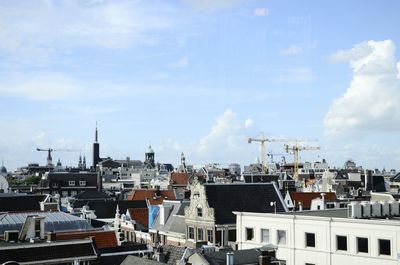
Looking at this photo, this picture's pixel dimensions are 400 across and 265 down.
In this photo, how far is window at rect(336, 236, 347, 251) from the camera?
50.1 metres

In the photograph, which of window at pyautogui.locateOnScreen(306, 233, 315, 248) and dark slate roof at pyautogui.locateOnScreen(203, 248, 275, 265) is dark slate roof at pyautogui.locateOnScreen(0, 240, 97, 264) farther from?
window at pyautogui.locateOnScreen(306, 233, 315, 248)

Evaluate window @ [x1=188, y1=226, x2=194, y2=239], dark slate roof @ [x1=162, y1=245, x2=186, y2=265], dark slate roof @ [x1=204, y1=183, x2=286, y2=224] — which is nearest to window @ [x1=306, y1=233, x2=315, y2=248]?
dark slate roof @ [x1=204, y1=183, x2=286, y2=224]

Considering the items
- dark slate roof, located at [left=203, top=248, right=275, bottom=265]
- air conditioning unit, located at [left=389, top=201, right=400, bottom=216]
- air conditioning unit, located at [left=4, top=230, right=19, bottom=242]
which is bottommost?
dark slate roof, located at [left=203, top=248, right=275, bottom=265]

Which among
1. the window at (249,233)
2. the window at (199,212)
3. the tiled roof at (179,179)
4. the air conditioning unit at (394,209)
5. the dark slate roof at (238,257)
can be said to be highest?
the tiled roof at (179,179)

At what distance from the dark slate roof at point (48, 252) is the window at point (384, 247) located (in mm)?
24559

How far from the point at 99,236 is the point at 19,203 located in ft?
102

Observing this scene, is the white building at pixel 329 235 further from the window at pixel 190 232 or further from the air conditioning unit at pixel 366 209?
the window at pixel 190 232

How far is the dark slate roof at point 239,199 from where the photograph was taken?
6490cm

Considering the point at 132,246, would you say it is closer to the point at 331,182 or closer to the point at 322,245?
the point at 322,245

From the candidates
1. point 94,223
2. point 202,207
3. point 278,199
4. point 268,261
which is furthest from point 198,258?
point 94,223

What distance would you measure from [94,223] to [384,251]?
41.6 meters

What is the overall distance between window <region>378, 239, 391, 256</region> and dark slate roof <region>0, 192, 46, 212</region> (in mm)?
53018

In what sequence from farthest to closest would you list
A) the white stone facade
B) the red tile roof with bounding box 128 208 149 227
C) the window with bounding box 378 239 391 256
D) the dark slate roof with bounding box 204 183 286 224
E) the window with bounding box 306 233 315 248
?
the red tile roof with bounding box 128 208 149 227, the dark slate roof with bounding box 204 183 286 224, the window with bounding box 306 233 315 248, the white stone facade, the window with bounding box 378 239 391 256

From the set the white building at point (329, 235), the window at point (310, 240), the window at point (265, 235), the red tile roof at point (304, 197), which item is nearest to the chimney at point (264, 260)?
the white building at point (329, 235)
